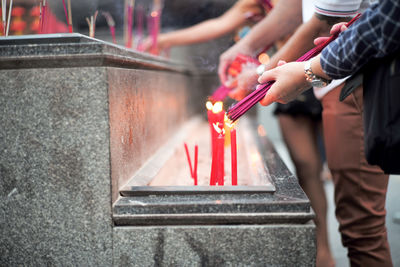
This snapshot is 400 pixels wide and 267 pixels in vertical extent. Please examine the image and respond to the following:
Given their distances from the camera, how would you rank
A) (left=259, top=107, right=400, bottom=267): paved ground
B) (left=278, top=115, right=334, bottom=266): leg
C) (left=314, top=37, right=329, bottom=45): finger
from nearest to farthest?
(left=314, top=37, right=329, bottom=45): finger
(left=278, top=115, right=334, bottom=266): leg
(left=259, top=107, right=400, bottom=267): paved ground

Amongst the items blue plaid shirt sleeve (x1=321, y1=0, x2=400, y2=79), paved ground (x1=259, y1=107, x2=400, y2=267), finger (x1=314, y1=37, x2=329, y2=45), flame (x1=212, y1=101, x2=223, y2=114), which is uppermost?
finger (x1=314, y1=37, x2=329, y2=45)

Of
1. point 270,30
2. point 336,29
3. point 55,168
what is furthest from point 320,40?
point 55,168

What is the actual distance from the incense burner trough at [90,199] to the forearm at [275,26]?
1067 mm

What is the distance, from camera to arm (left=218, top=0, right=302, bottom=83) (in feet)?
7.02

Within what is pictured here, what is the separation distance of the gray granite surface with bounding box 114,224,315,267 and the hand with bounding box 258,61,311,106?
52 centimetres

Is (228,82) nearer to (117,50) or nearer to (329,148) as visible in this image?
(329,148)

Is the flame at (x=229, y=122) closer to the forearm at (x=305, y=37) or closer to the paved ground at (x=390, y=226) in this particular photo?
the forearm at (x=305, y=37)

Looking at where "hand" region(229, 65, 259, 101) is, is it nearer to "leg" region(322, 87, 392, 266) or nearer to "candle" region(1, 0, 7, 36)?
"leg" region(322, 87, 392, 266)

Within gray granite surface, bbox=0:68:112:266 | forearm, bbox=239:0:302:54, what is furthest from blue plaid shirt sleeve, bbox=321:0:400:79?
forearm, bbox=239:0:302:54

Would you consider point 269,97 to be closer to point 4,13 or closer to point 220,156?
point 220,156

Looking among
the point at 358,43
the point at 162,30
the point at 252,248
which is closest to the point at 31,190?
the point at 252,248

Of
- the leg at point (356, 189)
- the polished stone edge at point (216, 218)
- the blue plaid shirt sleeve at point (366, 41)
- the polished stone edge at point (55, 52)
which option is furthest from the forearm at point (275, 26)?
the polished stone edge at point (216, 218)

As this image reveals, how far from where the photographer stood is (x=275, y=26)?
7.28 feet

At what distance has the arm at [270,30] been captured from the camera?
7.02ft
